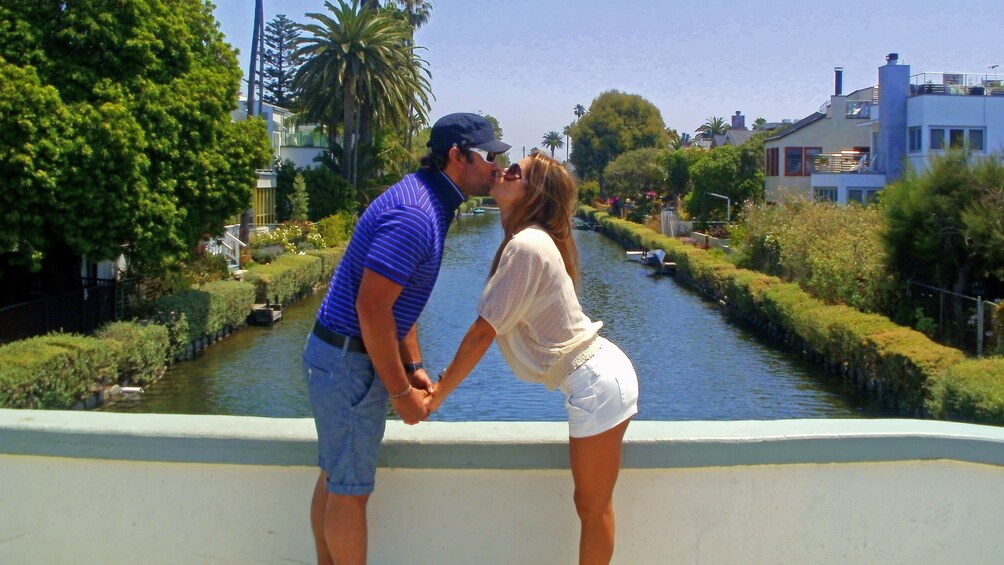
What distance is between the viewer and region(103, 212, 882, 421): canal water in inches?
684

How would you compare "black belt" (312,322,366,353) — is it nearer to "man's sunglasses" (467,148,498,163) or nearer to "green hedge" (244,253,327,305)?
"man's sunglasses" (467,148,498,163)

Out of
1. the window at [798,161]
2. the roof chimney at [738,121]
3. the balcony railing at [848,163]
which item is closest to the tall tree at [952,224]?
the balcony railing at [848,163]

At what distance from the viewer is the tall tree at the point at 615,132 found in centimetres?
9600

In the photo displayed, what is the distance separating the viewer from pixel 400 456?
3.31 m

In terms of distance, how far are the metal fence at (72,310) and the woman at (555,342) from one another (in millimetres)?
15439

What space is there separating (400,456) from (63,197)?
1568cm

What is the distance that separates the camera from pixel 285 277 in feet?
97.6

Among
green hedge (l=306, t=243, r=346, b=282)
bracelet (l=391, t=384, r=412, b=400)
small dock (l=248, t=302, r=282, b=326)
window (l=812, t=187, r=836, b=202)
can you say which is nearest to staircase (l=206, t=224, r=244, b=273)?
green hedge (l=306, t=243, r=346, b=282)

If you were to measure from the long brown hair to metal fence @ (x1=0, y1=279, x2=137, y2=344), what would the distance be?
15423mm

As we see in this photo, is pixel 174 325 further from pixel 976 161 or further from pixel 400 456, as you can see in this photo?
pixel 400 456

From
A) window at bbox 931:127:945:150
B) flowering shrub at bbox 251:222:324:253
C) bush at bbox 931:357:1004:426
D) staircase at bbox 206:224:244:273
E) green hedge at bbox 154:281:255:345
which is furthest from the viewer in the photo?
flowering shrub at bbox 251:222:324:253

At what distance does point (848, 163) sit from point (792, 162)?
255 inches

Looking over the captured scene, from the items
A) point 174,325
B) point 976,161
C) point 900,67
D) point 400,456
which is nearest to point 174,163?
point 174,325

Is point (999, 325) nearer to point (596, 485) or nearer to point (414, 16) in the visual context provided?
point (596, 485)
